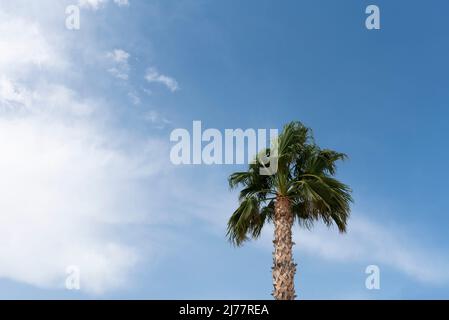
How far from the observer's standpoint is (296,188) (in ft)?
53.8

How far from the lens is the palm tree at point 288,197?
15.8 metres

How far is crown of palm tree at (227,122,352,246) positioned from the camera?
16234 millimetres

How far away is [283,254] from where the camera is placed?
616 inches

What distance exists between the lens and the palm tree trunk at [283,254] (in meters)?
15.3

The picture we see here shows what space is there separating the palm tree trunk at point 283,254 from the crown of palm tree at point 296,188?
448 millimetres

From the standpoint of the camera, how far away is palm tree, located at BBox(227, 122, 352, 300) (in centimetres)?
1577

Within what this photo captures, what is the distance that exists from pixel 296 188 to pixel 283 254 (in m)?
2.17

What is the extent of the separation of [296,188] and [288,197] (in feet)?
1.27
